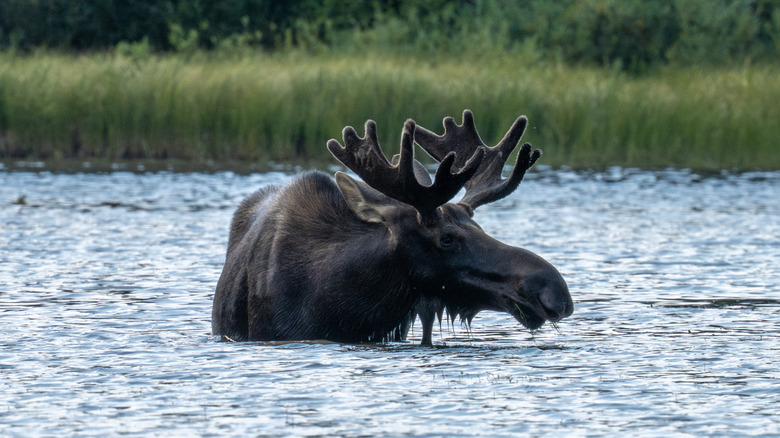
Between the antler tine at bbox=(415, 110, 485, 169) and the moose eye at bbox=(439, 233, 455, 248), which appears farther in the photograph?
the antler tine at bbox=(415, 110, 485, 169)

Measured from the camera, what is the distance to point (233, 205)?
16.8m

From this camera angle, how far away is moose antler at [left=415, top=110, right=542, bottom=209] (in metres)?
7.58

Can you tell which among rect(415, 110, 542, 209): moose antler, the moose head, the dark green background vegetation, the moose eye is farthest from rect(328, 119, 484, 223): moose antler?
the dark green background vegetation

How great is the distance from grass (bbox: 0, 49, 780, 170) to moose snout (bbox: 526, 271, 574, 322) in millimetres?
14233

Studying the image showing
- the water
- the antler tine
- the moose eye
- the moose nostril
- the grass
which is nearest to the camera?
the water

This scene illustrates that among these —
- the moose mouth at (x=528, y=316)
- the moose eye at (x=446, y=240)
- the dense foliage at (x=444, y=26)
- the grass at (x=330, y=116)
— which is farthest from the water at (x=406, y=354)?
the dense foliage at (x=444, y=26)

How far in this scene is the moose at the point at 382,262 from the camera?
703cm

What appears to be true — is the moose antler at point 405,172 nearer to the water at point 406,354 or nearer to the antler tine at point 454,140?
the water at point 406,354

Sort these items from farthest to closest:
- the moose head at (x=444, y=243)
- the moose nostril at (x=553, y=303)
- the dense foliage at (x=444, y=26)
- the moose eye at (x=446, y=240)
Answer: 1. the dense foliage at (x=444, y=26)
2. the moose eye at (x=446, y=240)
3. the moose head at (x=444, y=243)
4. the moose nostril at (x=553, y=303)

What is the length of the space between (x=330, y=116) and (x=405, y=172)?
14.4 meters

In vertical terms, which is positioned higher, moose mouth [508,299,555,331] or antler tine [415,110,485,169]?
antler tine [415,110,485,169]

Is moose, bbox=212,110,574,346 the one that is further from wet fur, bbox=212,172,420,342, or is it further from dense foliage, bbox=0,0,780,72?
dense foliage, bbox=0,0,780,72

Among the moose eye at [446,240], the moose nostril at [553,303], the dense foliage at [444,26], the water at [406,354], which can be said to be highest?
the dense foliage at [444,26]

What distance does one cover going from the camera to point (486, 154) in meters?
7.91
